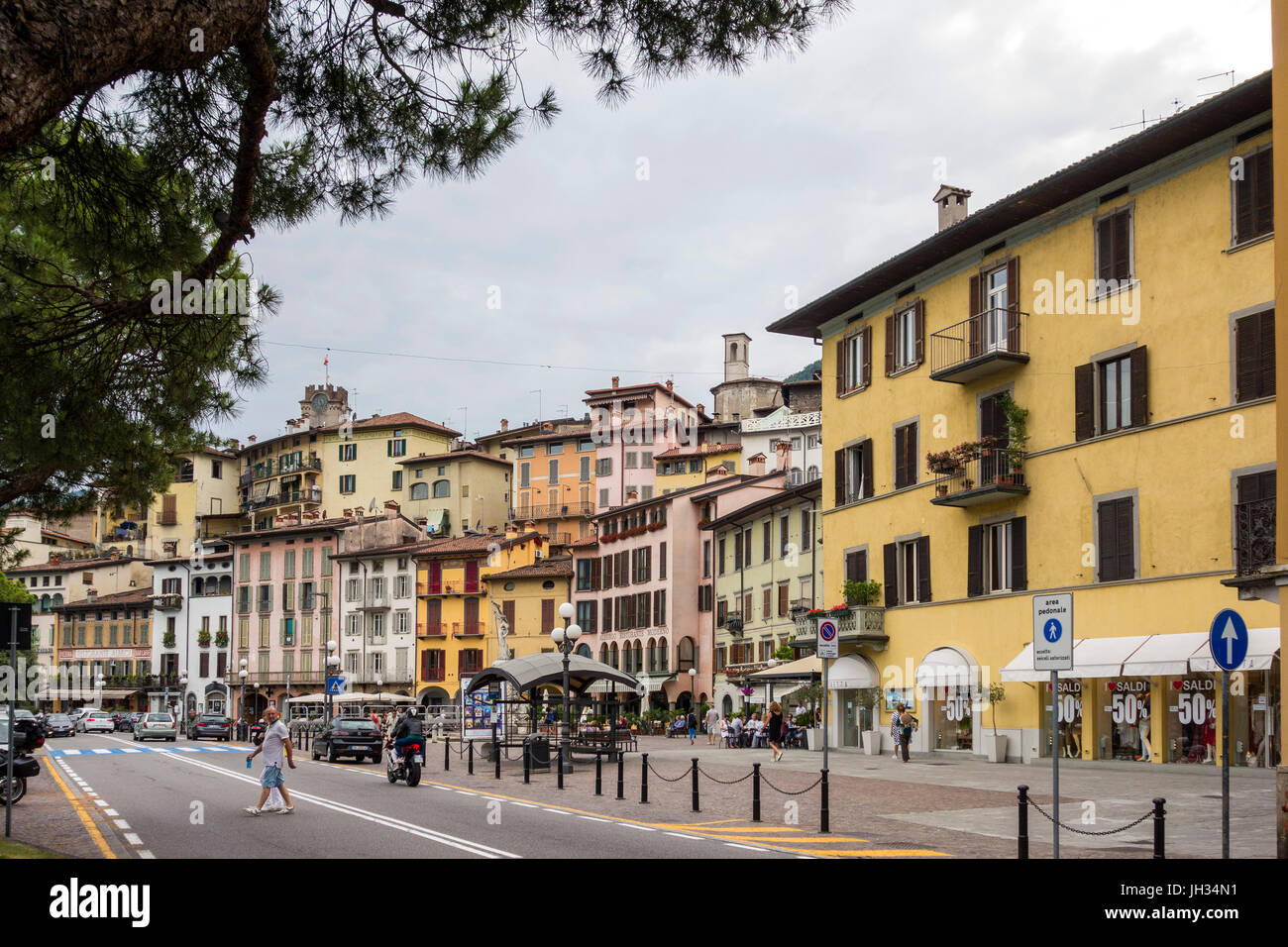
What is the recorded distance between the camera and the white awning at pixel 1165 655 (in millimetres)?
26891

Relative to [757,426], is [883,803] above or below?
below

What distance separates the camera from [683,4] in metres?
11.2

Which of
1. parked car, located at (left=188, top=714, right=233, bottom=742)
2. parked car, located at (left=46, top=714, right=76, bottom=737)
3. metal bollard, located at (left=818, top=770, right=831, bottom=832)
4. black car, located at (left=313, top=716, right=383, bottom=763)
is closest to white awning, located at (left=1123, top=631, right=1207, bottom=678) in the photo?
metal bollard, located at (left=818, top=770, right=831, bottom=832)

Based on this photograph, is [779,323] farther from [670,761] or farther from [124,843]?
[124,843]

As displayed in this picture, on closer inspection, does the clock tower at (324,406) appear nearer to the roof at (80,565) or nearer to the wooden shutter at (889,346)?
the roof at (80,565)

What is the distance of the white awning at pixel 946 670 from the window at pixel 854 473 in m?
6.47

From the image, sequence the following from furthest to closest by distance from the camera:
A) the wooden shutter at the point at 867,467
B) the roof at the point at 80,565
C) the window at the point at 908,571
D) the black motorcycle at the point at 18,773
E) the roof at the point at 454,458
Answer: the roof at the point at 80,565
the roof at the point at 454,458
the wooden shutter at the point at 867,467
the window at the point at 908,571
the black motorcycle at the point at 18,773

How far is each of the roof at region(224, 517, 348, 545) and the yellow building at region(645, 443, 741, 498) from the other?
75.5 ft

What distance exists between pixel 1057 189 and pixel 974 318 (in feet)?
14.4

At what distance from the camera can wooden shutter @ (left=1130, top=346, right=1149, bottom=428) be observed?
2927cm

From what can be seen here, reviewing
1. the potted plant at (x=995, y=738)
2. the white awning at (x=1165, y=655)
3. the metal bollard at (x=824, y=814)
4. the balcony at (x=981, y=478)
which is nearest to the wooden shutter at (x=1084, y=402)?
A: the balcony at (x=981, y=478)

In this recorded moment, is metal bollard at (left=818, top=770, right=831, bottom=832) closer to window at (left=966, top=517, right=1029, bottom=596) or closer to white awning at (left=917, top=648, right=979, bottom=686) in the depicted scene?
window at (left=966, top=517, right=1029, bottom=596)

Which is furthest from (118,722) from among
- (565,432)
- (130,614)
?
(565,432)

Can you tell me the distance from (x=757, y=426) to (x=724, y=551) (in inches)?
876
